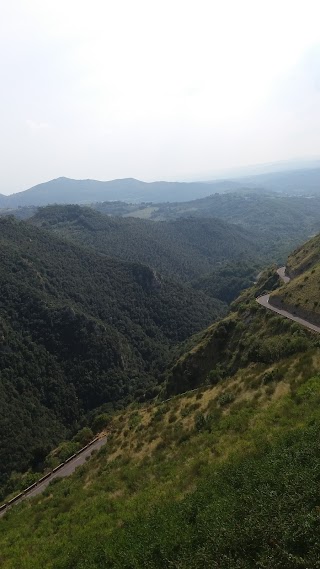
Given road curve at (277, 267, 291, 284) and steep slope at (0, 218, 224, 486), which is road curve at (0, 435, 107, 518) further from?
road curve at (277, 267, 291, 284)

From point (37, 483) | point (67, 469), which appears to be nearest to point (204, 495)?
point (67, 469)

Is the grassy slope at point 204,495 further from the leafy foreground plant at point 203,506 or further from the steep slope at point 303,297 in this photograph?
the steep slope at point 303,297

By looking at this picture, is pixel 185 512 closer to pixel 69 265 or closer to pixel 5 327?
pixel 5 327

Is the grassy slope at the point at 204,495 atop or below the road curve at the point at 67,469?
atop

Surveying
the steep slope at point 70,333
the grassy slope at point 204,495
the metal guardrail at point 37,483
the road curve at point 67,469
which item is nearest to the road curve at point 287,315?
the grassy slope at point 204,495

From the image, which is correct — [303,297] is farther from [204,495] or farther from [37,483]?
[204,495]

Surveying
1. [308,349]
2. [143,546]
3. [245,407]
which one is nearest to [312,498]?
[143,546]
